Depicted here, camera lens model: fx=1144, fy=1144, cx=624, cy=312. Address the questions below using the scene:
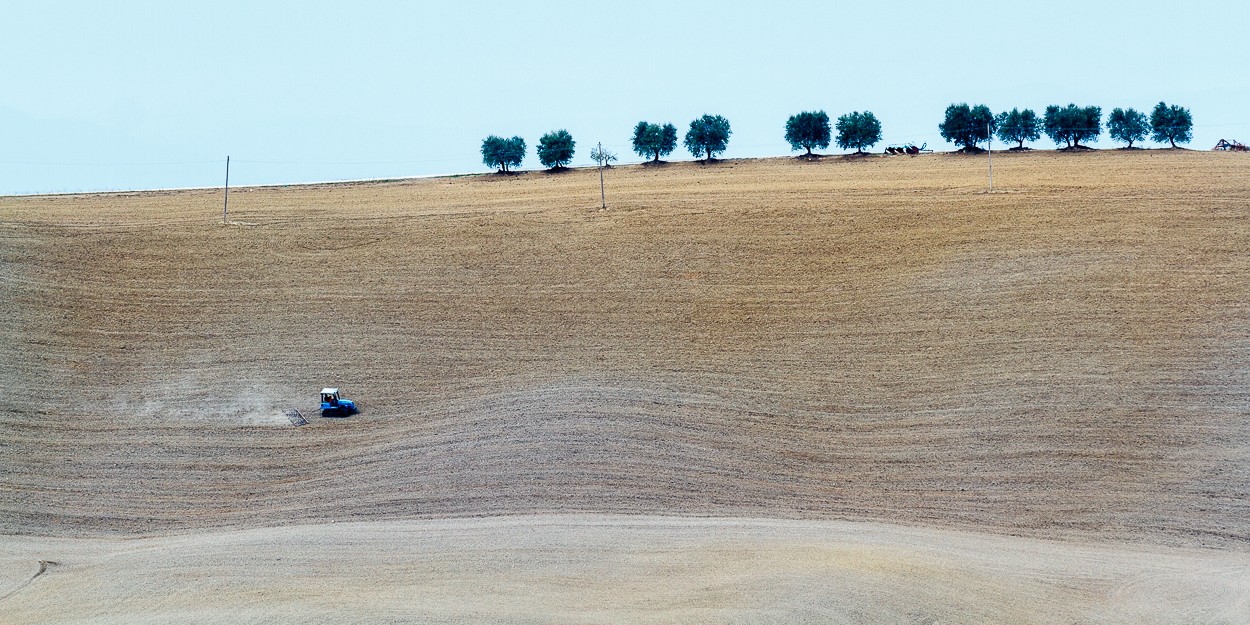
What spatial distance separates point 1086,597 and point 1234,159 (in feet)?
135

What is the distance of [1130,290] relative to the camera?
1399 inches

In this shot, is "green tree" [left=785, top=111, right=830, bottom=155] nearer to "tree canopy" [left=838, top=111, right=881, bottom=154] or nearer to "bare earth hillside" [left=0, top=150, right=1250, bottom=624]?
"tree canopy" [left=838, top=111, right=881, bottom=154]

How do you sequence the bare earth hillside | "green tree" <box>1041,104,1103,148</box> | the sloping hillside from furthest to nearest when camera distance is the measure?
"green tree" <box>1041,104,1103,148</box>
the sloping hillside
the bare earth hillside

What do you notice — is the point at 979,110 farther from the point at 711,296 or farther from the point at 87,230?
the point at 87,230

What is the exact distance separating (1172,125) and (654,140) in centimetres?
2878

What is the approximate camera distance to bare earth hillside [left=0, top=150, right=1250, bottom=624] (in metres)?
22.4

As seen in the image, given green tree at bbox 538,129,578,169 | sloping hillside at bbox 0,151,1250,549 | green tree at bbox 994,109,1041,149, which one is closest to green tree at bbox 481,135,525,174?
green tree at bbox 538,129,578,169

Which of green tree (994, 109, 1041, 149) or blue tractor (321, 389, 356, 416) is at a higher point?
green tree (994, 109, 1041, 149)

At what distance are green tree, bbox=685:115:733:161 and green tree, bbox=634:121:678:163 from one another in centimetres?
101

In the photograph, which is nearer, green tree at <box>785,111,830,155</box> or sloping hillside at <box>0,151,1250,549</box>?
sloping hillside at <box>0,151,1250,549</box>

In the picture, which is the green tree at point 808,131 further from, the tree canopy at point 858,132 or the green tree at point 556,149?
the green tree at point 556,149

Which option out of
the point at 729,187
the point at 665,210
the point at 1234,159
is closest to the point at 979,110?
the point at 1234,159

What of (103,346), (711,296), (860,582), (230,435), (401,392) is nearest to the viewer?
(860,582)

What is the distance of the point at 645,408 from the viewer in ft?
101
